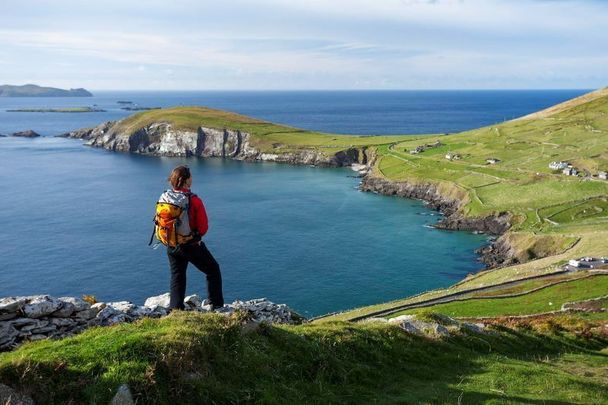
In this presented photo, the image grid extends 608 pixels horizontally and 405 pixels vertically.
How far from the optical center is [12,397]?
10.5 metres

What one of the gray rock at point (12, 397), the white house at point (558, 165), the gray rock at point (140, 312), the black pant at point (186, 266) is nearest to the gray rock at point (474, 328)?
the black pant at point (186, 266)

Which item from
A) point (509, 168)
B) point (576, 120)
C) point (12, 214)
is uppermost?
point (576, 120)

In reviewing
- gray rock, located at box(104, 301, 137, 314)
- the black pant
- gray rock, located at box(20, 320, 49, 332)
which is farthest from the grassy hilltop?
gray rock, located at box(104, 301, 137, 314)

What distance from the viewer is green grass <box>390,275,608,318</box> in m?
55.5

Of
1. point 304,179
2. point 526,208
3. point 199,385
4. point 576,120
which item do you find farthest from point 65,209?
point 576,120

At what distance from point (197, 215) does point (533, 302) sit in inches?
2090

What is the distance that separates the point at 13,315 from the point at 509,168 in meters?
141

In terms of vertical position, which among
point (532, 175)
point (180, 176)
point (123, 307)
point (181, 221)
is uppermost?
point (180, 176)

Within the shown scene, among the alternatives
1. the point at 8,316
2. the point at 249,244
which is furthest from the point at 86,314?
Answer: the point at 249,244

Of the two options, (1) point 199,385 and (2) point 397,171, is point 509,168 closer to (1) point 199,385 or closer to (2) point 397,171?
(2) point 397,171

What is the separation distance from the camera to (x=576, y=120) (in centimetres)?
18525

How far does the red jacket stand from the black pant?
1.98ft

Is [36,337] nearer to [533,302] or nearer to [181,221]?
[181,221]

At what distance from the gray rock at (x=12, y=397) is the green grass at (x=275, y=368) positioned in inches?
6.2
